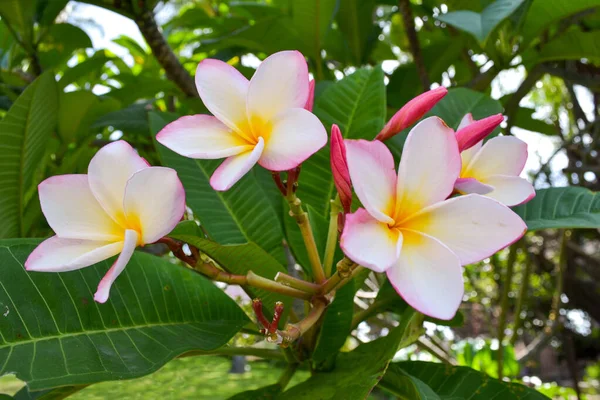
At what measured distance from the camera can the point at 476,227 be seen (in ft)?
1.47

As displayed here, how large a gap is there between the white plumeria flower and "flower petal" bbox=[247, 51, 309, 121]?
0.57 ft

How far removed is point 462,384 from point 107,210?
18.0 inches

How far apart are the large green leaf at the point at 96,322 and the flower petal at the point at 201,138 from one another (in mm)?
200

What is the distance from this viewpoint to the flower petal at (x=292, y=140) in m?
0.48

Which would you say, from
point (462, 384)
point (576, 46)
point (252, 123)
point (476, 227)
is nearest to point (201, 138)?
point (252, 123)

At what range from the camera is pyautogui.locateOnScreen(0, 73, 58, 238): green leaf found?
31.7 inches

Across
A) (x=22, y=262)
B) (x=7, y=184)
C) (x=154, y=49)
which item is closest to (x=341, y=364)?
(x=22, y=262)

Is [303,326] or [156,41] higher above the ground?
[156,41]

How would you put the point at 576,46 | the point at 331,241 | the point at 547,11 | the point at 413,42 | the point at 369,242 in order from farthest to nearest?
the point at 413,42, the point at 576,46, the point at 547,11, the point at 331,241, the point at 369,242

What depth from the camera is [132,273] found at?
0.66m

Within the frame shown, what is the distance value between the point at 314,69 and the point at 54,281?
903 mm

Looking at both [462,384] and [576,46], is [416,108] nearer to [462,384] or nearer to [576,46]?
[462,384]

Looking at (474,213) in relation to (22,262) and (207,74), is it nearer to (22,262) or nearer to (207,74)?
(207,74)

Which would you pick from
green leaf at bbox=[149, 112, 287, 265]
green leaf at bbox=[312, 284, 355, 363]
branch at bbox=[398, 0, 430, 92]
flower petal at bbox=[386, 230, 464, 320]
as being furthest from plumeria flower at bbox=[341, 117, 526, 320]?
branch at bbox=[398, 0, 430, 92]
